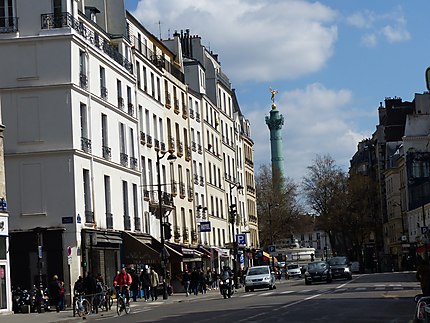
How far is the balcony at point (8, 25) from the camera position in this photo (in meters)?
45.5

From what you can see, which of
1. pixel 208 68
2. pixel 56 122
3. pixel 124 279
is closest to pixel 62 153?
pixel 56 122

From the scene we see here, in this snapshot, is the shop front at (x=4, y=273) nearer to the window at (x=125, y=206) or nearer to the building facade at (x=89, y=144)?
the building facade at (x=89, y=144)

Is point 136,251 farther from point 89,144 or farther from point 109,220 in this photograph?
point 89,144

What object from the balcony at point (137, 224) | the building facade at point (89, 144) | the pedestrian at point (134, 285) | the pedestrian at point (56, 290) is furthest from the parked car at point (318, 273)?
the pedestrian at point (56, 290)

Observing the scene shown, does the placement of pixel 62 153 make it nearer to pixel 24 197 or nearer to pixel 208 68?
pixel 24 197

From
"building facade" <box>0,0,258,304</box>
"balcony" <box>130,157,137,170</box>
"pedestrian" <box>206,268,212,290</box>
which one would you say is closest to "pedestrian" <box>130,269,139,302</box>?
"building facade" <box>0,0,258,304</box>

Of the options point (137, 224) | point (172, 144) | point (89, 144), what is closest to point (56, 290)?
point (89, 144)

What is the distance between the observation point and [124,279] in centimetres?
3738

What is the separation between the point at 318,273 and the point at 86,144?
2086cm

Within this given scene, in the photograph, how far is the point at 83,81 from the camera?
46594mm

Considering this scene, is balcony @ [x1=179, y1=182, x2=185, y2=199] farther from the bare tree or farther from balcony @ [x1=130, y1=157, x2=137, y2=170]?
the bare tree

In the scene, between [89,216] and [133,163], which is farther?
[133,163]

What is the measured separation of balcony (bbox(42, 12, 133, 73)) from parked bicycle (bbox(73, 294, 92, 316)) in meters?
16.0

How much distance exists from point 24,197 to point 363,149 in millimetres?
108494
